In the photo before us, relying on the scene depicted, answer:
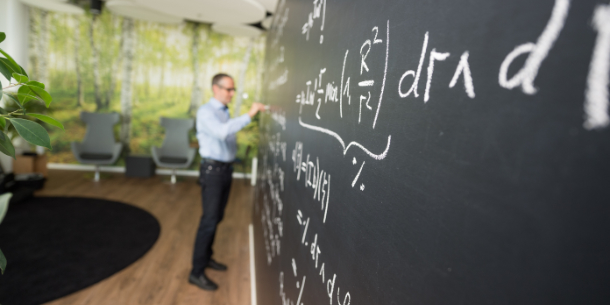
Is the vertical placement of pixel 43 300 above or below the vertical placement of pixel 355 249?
below

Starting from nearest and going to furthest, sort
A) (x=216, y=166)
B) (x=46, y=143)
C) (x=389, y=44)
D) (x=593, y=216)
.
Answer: (x=593, y=216) → (x=389, y=44) → (x=46, y=143) → (x=216, y=166)

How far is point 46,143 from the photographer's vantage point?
628 mm

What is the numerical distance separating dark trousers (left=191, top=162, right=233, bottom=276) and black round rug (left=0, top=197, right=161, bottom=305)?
0.80 m

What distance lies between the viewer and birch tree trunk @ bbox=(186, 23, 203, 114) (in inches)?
259

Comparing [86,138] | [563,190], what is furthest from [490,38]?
[86,138]

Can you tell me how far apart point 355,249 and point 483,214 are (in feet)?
1.13

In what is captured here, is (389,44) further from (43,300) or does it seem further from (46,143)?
(43,300)

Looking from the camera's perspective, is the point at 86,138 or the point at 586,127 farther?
the point at 86,138

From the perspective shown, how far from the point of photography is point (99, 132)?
19.8 ft

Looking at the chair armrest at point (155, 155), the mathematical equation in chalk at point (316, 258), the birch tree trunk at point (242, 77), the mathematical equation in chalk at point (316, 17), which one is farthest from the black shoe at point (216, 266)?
the birch tree trunk at point (242, 77)

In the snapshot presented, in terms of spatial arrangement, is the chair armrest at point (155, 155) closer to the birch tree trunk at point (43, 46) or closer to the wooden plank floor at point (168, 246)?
the wooden plank floor at point (168, 246)

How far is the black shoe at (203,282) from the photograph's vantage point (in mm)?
2633

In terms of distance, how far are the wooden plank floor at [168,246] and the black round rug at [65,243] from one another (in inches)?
5.5

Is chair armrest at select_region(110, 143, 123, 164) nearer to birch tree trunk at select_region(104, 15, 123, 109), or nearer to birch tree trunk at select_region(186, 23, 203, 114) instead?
birch tree trunk at select_region(104, 15, 123, 109)
